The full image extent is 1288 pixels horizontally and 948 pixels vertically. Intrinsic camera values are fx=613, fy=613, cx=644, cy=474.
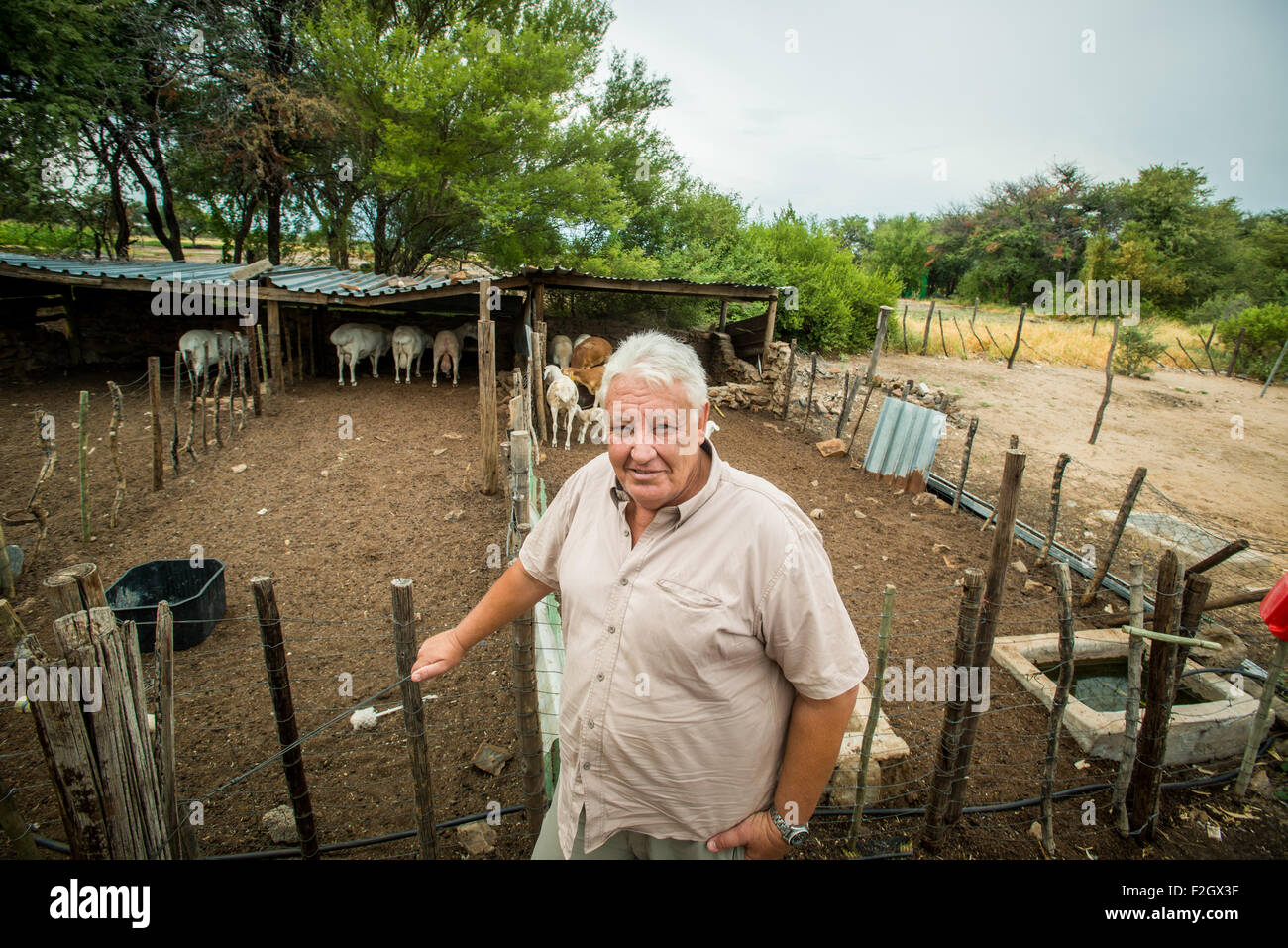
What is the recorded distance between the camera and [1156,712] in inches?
128

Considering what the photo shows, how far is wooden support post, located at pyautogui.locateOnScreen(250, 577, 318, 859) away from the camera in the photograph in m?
2.46

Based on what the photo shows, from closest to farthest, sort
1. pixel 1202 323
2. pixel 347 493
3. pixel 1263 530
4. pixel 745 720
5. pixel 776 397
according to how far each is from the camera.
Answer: pixel 745 720 < pixel 347 493 < pixel 1263 530 < pixel 776 397 < pixel 1202 323

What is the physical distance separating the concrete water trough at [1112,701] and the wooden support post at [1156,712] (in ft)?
2.62

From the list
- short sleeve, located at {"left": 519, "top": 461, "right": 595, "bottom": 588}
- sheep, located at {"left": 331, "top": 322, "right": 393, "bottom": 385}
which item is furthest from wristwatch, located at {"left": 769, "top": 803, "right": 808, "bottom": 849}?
sheep, located at {"left": 331, "top": 322, "right": 393, "bottom": 385}

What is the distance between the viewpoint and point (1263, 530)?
898 cm

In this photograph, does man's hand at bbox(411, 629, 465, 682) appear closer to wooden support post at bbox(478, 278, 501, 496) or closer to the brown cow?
wooden support post at bbox(478, 278, 501, 496)

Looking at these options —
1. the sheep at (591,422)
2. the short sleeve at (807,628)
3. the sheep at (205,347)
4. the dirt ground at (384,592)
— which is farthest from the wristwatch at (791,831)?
the sheep at (205,347)

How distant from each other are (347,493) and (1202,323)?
34.2 metres

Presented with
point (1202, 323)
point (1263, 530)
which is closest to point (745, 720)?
point (1263, 530)

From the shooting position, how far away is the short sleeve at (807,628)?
151cm

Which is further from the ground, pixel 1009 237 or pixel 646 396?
pixel 1009 237

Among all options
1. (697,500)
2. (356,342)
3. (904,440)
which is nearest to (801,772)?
(697,500)
